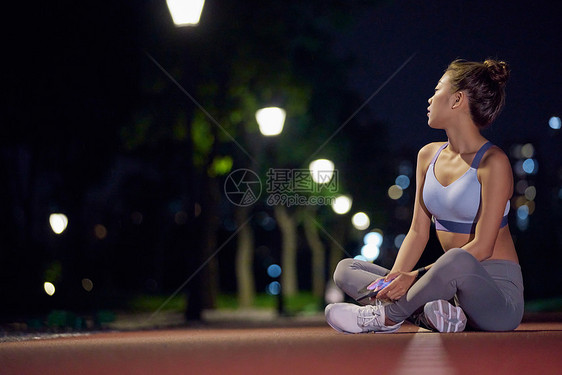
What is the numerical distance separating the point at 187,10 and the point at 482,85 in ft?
26.6

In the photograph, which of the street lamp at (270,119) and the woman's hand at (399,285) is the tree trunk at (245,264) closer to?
the street lamp at (270,119)

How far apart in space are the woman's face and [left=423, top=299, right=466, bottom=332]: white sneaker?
1522mm

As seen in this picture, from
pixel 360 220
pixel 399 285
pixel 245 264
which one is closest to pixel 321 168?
pixel 245 264

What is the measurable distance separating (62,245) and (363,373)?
5030 cm

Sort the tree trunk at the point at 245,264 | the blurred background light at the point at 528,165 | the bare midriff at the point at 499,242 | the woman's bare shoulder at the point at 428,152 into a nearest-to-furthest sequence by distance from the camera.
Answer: the bare midriff at the point at 499,242
the woman's bare shoulder at the point at 428,152
the tree trunk at the point at 245,264
the blurred background light at the point at 528,165

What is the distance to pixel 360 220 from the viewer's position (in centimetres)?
5584

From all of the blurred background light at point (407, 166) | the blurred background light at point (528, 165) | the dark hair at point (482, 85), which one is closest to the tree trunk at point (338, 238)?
the blurred background light at point (407, 166)

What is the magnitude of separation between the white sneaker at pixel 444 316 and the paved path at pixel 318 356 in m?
0.08

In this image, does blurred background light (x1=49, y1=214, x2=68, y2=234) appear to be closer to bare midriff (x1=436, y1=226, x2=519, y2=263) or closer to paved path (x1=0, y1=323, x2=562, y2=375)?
paved path (x1=0, y1=323, x2=562, y2=375)

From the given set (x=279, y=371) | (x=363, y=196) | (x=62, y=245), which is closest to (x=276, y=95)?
(x=279, y=371)

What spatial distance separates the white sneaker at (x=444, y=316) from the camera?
6.58m

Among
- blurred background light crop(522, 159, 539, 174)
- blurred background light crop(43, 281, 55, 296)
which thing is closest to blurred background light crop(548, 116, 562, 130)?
blurred background light crop(43, 281, 55, 296)

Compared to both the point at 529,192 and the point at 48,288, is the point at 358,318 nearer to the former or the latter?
the point at 48,288

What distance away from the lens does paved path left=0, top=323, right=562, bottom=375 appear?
479 cm
